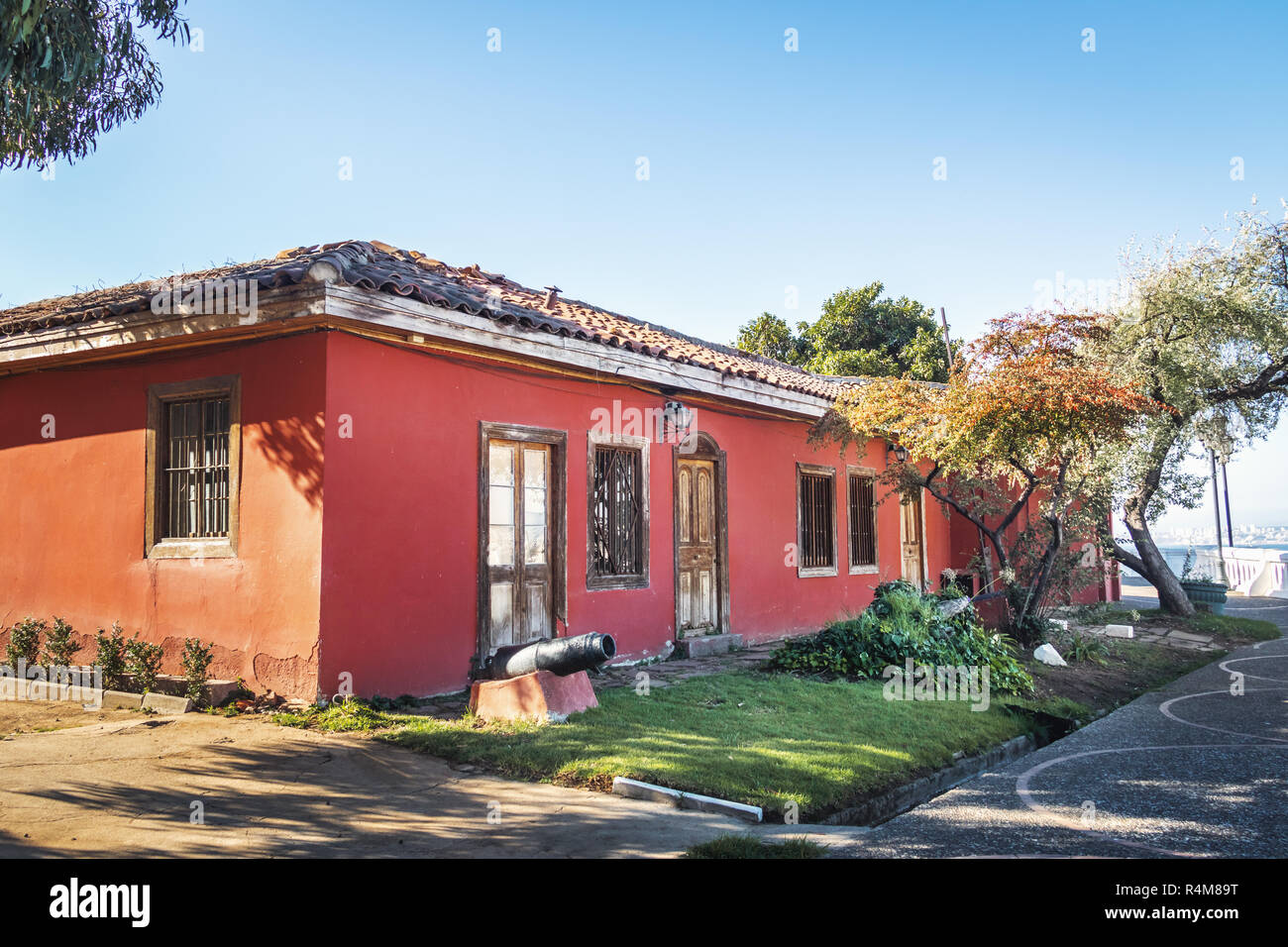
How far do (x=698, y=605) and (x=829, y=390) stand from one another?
3794 millimetres

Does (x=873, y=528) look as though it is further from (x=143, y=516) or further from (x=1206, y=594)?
(x=143, y=516)

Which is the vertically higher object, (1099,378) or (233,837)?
(1099,378)

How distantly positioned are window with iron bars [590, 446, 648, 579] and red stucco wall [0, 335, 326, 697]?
3.11 m

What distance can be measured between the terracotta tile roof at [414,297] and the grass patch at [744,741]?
3243 millimetres

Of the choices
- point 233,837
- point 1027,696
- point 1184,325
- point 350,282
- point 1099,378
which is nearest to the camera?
point 233,837

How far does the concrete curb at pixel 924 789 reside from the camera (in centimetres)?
480

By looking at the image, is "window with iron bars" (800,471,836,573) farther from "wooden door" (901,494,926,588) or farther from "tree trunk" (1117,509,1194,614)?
"tree trunk" (1117,509,1194,614)

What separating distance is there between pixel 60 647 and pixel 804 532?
28.7 ft

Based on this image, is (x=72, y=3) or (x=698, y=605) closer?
(x=72, y=3)

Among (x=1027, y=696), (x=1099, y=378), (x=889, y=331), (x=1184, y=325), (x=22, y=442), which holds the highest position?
(x=889, y=331)

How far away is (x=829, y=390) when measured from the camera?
12.2 meters

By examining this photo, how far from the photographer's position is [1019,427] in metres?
9.25
